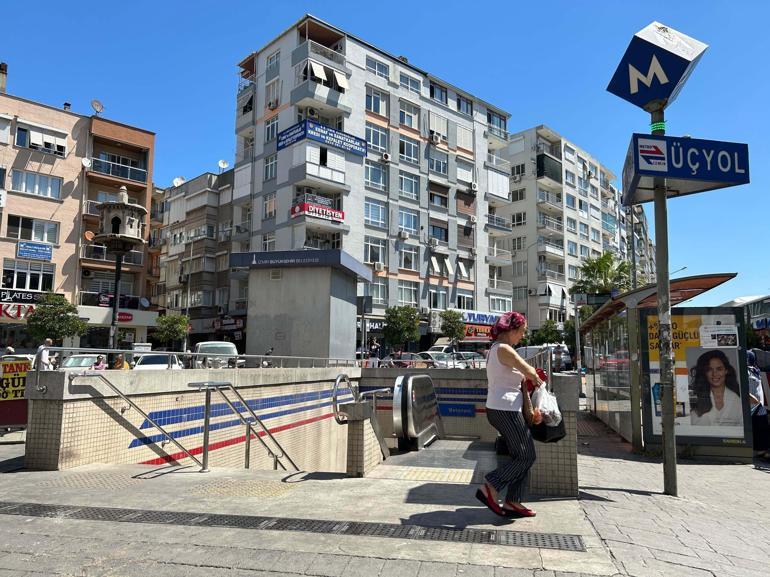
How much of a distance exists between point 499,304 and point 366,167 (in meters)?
18.2

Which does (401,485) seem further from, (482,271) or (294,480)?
(482,271)

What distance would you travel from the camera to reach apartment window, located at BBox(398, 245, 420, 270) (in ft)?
140

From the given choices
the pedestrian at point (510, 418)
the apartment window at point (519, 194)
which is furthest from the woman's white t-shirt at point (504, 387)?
the apartment window at point (519, 194)

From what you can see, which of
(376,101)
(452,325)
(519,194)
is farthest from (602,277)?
(376,101)

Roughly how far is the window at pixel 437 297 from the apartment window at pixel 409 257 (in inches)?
95.2

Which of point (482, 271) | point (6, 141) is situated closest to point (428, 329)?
point (482, 271)

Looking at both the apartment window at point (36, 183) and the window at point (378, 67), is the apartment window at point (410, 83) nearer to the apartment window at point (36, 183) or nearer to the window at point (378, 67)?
the window at point (378, 67)

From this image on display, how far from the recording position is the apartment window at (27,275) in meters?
33.2

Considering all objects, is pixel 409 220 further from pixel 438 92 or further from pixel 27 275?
pixel 27 275

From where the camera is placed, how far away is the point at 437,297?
4525 centimetres

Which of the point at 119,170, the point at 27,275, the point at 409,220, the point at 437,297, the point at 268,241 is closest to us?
the point at 27,275

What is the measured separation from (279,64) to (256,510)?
4059cm

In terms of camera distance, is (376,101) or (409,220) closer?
(376,101)

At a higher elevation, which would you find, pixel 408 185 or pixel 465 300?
pixel 408 185
